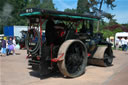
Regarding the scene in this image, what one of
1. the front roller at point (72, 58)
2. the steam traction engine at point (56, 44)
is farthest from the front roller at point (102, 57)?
the front roller at point (72, 58)

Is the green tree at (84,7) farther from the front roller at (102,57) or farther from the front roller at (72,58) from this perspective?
→ the front roller at (72,58)

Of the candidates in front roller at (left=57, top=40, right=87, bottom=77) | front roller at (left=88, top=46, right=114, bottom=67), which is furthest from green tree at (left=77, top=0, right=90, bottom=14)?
front roller at (left=57, top=40, right=87, bottom=77)

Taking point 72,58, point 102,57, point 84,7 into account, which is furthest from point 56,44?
point 84,7

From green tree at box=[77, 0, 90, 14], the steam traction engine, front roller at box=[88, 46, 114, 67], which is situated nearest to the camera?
the steam traction engine

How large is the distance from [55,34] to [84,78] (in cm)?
210

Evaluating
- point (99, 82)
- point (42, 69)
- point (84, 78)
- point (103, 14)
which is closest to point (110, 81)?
point (99, 82)

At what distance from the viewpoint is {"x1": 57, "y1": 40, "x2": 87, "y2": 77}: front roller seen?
21.0 ft

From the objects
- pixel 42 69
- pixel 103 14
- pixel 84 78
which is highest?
pixel 103 14

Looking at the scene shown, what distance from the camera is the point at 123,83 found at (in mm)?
6027

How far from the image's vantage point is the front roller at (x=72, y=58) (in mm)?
6406

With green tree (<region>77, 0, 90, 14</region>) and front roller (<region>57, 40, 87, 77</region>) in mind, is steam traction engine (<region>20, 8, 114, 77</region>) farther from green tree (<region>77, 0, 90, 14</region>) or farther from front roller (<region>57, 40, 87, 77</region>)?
green tree (<region>77, 0, 90, 14</region>)

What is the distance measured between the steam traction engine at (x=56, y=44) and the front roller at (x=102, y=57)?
0.05 m

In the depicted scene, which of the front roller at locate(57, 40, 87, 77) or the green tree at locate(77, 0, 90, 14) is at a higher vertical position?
the green tree at locate(77, 0, 90, 14)

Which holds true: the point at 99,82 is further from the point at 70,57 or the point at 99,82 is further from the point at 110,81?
the point at 70,57
